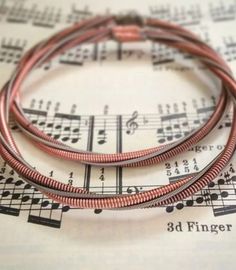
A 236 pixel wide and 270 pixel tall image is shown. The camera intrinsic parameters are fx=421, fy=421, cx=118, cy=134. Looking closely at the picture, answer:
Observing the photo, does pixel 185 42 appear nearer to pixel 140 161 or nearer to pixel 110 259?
pixel 140 161

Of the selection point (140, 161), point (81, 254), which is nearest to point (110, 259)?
point (81, 254)

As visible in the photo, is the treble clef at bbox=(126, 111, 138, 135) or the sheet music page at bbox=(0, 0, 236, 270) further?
the treble clef at bbox=(126, 111, 138, 135)

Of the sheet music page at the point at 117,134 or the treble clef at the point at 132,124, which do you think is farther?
the treble clef at the point at 132,124

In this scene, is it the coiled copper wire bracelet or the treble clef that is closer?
the coiled copper wire bracelet
